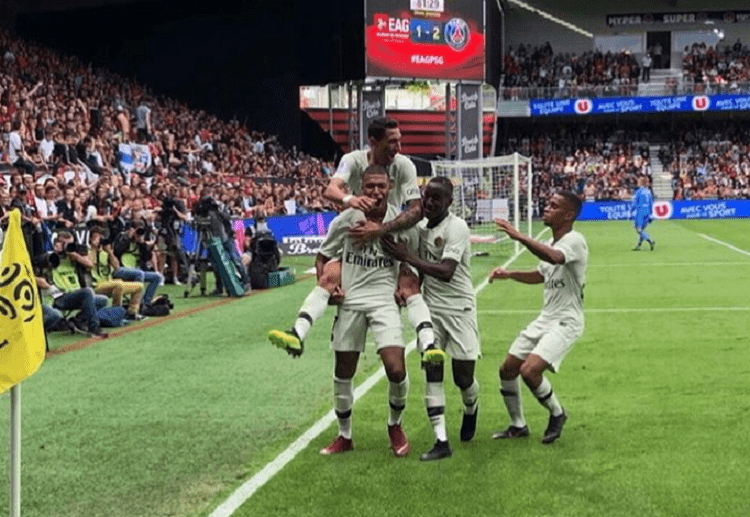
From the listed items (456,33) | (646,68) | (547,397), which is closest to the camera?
(547,397)

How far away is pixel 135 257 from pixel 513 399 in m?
12.3

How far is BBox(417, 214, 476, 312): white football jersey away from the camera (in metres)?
7.48

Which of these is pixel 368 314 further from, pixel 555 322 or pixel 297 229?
pixel 297 229

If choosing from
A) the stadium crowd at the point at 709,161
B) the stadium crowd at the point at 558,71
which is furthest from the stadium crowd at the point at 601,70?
the stadium crowd at the point at 709,161

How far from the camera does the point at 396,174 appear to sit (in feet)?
24.7

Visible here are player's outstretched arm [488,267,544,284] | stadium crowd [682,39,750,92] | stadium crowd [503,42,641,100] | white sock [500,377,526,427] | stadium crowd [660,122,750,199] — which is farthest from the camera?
stadium crowd [682,39,750,92]

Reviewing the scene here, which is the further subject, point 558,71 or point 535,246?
point 558,71

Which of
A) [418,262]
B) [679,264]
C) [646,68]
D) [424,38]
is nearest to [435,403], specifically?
[418,262]

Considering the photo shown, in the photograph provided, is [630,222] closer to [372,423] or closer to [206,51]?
[206,51]

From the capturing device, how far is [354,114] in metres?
48.9

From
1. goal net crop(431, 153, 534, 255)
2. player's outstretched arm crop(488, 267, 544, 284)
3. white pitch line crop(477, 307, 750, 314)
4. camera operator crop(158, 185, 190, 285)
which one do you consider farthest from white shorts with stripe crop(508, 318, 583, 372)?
goal net crop(431, 153, 534, 255)

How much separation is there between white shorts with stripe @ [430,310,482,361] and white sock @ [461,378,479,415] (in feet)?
0.99

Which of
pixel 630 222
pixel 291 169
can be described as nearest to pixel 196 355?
pixel 291 169

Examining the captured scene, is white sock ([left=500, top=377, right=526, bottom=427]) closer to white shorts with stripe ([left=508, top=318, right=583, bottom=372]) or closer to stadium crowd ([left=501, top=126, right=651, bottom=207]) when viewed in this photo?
white shorts with stripe ([left=508, top=318, right=583, bottom=372])
